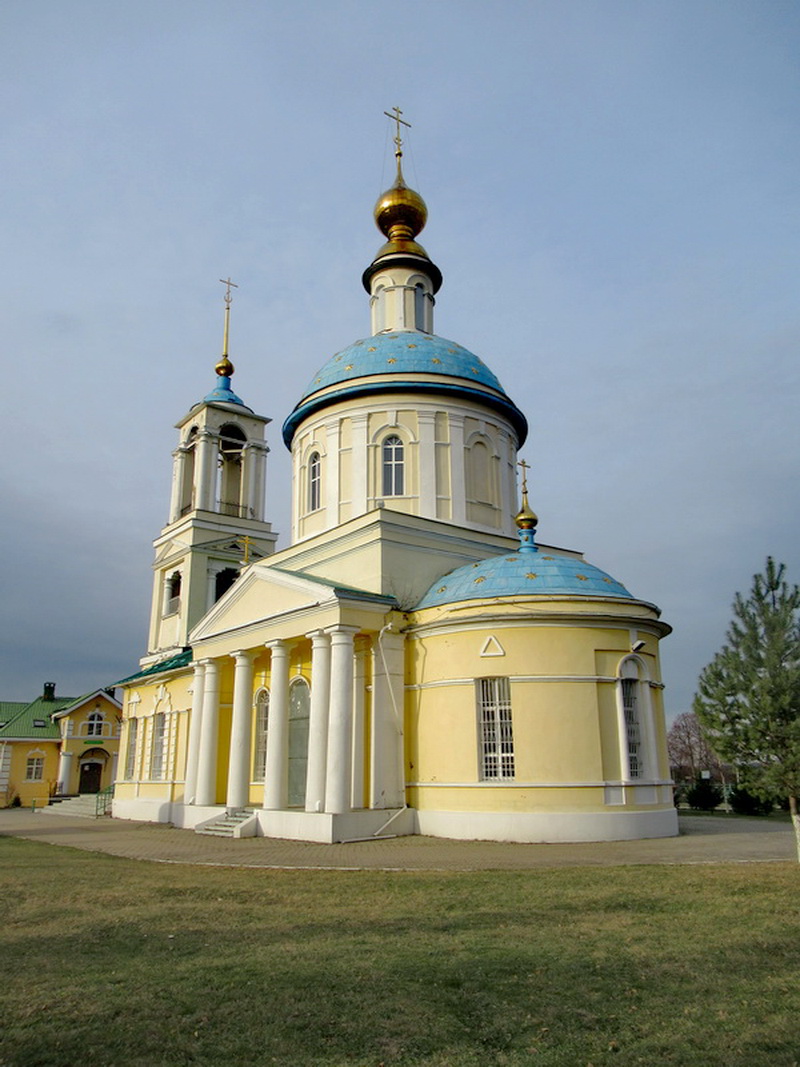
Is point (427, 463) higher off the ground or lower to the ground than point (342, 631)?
higher

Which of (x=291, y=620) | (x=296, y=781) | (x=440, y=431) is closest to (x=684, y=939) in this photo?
(x=291, y=620)

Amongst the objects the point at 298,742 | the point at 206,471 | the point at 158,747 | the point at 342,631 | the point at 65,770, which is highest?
the point at 206,471

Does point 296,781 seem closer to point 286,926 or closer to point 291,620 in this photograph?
point 291,620

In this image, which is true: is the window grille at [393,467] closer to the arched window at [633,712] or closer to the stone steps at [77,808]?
the arched window at [633,712]

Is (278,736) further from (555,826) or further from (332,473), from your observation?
(332,473)

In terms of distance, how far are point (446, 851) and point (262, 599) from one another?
331 inches

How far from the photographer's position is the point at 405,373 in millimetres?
22766

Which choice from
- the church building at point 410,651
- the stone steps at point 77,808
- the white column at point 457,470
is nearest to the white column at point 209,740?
the church building at point 410,651

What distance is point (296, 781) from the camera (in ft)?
67.8

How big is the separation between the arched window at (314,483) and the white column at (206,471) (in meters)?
11.3

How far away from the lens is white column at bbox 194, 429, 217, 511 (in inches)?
1340

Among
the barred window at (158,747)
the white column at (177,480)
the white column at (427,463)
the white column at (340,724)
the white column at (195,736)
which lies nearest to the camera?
the white column at (340,724)

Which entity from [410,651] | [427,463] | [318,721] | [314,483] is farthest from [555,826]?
[314,483]

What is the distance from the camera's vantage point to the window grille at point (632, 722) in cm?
1695
